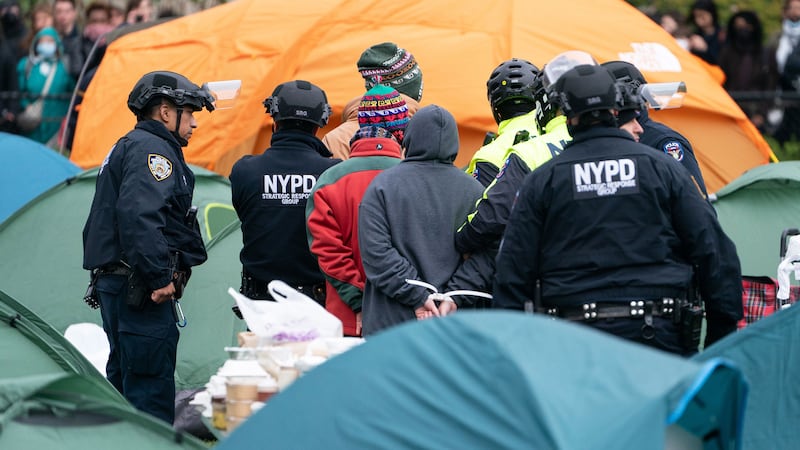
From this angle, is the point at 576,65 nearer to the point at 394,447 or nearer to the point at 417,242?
the point at 417,242

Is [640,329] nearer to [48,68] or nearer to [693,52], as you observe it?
[693,52]

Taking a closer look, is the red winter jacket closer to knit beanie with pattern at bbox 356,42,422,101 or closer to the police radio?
the police radio

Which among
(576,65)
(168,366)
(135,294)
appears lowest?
(168,366)

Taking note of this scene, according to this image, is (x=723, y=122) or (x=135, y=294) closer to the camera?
(x=135, y=294)

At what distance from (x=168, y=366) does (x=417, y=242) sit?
5.39ft

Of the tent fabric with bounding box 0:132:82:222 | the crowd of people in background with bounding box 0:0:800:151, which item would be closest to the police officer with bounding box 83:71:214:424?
the tent fabric with bounding box 0:132:82:222

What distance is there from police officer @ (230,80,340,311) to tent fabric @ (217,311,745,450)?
2693mm

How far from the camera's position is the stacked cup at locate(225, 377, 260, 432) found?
4.68m

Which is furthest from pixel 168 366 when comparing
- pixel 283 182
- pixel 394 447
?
pixel 394 447

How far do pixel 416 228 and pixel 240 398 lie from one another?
160cm

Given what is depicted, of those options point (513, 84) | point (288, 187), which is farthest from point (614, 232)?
point (288, 187)

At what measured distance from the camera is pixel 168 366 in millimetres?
6879

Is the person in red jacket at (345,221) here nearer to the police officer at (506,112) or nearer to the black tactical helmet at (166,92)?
the police officer at (506,112)

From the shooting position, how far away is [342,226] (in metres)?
6.36
